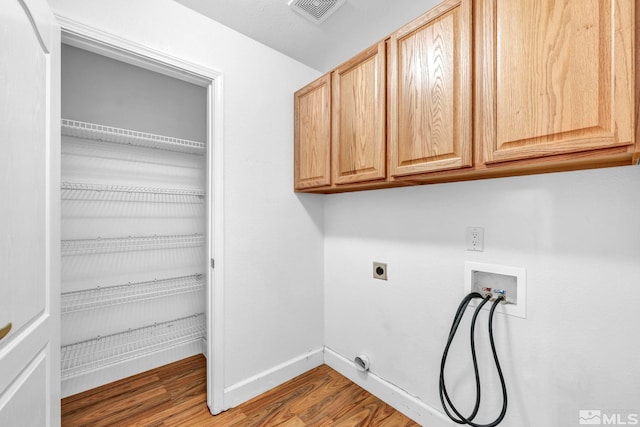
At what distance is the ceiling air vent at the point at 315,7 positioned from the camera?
4.92 ft

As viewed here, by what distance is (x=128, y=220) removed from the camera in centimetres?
208

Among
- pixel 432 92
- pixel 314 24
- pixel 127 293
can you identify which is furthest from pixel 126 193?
pixel 432 92

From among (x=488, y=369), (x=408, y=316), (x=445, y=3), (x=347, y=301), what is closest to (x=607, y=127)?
(x=445, y=3)

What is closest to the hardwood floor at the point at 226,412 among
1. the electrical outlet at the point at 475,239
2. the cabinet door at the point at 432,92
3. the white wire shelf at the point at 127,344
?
the white wire shelf at the point at 127,344

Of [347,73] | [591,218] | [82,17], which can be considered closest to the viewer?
[591,218]

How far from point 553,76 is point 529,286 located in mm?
837

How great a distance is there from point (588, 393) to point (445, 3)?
5.45 feet

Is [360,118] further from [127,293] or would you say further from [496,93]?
[127,293]

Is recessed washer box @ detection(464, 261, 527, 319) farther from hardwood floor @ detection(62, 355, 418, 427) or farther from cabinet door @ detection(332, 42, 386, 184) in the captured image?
hardwood floor @ detection(62, 355, 418, 427)

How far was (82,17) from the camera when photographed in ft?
4.23

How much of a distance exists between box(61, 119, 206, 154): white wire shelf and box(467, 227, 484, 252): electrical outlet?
1.91 meters

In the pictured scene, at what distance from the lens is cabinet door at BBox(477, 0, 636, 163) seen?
0.81 meters

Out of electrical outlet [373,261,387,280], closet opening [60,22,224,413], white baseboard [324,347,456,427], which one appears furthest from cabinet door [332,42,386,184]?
white baseboard [324,347,456,427]

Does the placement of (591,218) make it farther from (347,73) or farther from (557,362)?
(347,73)
